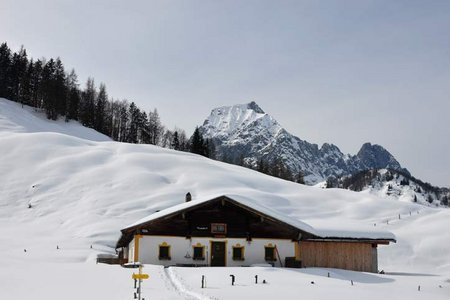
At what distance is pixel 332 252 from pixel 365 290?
1259 centimetres

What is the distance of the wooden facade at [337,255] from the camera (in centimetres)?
3512

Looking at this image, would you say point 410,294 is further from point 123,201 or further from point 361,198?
point 361,198

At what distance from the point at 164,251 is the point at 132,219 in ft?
59.7

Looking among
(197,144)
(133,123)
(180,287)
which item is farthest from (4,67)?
(180,287)

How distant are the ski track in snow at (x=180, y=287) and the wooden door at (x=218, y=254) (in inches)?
250

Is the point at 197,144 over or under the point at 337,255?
over

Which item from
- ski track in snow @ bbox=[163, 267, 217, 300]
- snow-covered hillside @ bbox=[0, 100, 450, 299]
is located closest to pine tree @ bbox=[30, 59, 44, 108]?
snow-covered hillside @ bbox=[0, 100, 450, 299]

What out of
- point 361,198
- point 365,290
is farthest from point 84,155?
point 365,290

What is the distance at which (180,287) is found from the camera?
68.1 ft

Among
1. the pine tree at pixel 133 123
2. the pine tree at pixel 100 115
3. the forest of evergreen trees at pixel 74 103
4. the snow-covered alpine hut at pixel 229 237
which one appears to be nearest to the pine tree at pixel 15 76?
the forest of evergreen trees at pixel 74 103

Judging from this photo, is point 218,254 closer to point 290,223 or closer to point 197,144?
point 290,223

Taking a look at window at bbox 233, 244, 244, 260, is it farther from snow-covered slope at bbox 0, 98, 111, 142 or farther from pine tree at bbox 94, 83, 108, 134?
pine tree at bbox 94, 83, 108, 134

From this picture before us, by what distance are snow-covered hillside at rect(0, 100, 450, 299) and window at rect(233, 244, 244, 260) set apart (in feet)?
16.1

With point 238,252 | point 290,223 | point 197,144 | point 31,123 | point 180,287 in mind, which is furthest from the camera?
point 197,144
